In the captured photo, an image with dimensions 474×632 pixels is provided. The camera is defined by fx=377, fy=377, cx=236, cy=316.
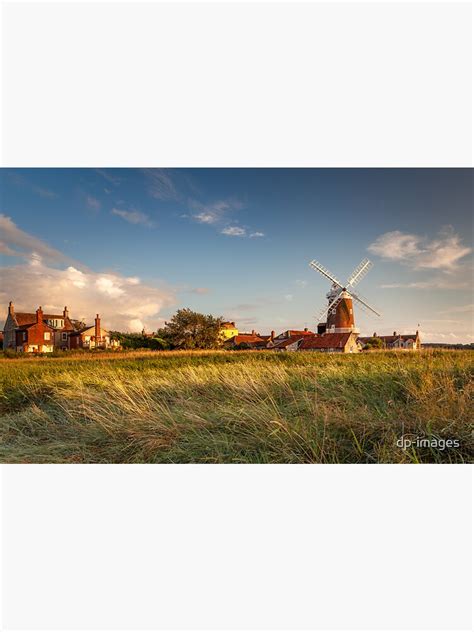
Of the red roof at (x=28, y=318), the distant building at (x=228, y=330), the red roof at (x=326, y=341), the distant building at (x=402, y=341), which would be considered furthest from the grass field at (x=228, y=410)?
the red roof at (x=326, y=341)

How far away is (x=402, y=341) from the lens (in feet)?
19.9

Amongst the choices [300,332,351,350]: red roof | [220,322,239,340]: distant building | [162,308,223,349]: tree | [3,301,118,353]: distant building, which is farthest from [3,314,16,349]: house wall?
[300,332,351,350]: red roof

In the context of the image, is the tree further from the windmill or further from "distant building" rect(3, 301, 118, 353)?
the windmill

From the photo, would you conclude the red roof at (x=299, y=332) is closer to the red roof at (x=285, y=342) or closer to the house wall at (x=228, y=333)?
the red roof at (x=285, y=342)

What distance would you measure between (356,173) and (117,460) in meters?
4.25

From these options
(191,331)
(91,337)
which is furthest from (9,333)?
(191,331)

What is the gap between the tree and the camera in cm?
554

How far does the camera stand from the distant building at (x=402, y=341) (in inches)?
219

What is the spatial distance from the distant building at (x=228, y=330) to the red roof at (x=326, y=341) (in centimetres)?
165

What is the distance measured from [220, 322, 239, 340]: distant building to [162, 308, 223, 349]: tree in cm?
7

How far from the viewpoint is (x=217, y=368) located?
5984 mm

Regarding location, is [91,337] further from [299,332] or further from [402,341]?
[402,341]

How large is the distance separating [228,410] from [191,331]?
2.29m
